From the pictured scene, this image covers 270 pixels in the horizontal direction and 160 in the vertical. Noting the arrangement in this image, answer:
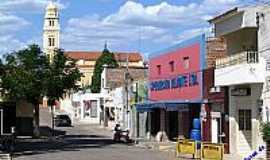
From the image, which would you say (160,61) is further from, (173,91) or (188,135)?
(188,135)

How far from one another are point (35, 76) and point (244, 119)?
2992 centimetres

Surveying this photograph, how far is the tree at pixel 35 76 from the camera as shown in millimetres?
63906

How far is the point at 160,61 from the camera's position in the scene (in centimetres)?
5934

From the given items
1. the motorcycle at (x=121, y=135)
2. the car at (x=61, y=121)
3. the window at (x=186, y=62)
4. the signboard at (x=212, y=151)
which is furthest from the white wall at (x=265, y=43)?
the car at (x=61, y=121)

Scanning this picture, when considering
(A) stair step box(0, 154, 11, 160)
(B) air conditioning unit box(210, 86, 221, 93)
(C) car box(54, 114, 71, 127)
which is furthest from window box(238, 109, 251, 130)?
(C) car box(54, 114, 71, 127)

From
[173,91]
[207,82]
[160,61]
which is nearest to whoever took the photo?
[207,82]

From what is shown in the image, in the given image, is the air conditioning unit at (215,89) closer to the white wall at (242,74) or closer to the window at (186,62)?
the white wall at (242,74)

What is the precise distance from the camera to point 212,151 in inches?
1396

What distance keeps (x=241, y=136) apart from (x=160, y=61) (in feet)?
68.2

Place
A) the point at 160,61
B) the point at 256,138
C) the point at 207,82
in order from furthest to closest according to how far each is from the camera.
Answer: the point at 160,61 → the point at 207,82 → the point at 256,138

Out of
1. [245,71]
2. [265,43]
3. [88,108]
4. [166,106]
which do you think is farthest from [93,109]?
[265,43]

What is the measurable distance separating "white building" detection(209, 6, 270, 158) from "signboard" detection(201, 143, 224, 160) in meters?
2.23

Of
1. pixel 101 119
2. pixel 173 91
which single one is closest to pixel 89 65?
pixel 101 119

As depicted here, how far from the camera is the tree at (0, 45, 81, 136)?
2516 inches
